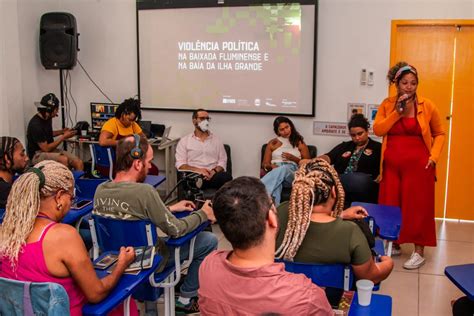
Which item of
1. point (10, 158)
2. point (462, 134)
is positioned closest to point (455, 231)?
point (462, 134)

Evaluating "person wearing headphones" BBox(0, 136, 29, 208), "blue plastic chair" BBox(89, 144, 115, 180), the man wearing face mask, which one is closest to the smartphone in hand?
"person wearing headphones" BBox(0, 136, 29, 208)

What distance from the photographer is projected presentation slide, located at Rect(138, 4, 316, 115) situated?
18.5ft

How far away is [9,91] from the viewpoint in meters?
5.68

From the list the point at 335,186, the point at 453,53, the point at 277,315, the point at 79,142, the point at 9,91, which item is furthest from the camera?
the point at 79,142

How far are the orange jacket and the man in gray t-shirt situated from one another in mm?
1706

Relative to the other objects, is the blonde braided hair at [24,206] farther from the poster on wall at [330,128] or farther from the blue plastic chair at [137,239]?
the poster on wall at [330,128]

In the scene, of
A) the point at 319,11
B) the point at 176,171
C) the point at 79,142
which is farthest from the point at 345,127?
the point at 79,142

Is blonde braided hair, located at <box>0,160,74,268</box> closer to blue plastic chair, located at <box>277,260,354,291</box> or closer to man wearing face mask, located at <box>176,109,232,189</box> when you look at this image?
blue plastic chair, located at <box>277,260,354,291</box>

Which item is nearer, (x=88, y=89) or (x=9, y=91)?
(x=9, y=91)

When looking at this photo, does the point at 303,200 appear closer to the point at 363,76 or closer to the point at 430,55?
the point at 363,76

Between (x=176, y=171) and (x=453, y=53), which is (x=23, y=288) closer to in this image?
(x=176, y=171)

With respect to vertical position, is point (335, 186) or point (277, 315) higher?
point (335, 186)

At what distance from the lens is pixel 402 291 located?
381 centimetres

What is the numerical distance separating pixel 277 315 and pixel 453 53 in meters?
4.58
